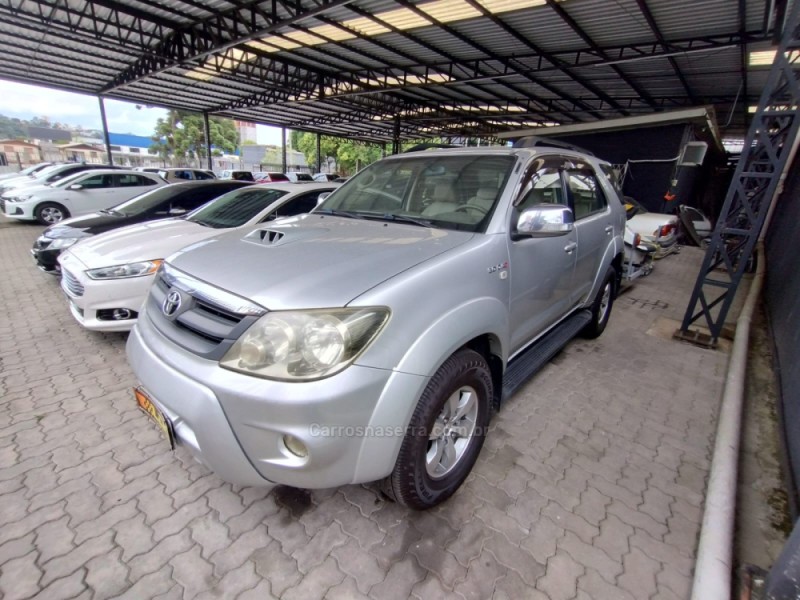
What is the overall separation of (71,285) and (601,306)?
202 inches

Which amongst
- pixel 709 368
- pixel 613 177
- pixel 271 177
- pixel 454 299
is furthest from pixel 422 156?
pixel 271 177

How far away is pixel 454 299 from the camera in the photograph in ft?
5.84

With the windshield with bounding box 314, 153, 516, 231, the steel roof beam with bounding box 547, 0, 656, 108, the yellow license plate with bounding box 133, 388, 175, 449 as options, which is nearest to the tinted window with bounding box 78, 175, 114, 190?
the windshield with bounding box 314, 153, 516, 231

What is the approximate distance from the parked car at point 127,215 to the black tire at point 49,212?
5.85 meters

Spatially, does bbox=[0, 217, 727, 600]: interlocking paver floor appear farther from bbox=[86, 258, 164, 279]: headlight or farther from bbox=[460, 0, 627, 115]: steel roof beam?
bbox=[460, 0, 627, 115]: steel roof beam

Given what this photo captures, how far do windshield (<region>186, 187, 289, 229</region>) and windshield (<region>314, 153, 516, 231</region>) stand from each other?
169 cm

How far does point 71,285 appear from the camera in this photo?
11.5 feet

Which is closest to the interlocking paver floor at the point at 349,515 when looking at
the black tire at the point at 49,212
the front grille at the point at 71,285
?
the front grille at the point at 71,285

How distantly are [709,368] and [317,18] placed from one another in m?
10.1

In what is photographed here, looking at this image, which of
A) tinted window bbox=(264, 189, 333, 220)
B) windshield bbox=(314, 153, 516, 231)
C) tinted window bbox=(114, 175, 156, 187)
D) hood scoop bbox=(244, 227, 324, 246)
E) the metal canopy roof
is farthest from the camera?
tinted window bbox=(114, 175, 156, 187)

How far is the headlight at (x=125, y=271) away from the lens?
10.8 feet

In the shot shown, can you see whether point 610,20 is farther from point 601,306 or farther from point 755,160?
point 601,306

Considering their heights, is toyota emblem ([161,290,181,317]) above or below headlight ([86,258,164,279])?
above

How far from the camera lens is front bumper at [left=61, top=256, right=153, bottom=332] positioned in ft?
10.8
